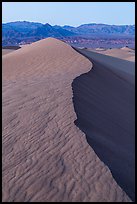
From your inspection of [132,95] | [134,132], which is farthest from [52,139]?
[132,95]

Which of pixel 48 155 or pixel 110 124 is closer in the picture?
pixel 48 155

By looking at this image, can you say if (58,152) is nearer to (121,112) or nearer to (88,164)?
(88,164)

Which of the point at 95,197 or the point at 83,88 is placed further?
the point at 83,88

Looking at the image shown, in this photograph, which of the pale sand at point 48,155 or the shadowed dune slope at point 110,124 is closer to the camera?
the pale sand at point 48,155

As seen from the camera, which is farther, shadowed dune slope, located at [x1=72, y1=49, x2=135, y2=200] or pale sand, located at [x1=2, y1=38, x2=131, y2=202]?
shadowed dune slope, located at [x1=72, y1=49, x2=135, y2=200]
